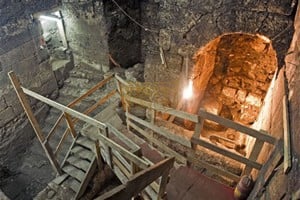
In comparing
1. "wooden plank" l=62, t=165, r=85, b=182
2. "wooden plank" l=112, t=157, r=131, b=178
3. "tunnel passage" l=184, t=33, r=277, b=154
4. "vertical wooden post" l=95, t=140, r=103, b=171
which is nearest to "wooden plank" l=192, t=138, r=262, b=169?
"wooden plank" l=112, t=157, r=131, b=178

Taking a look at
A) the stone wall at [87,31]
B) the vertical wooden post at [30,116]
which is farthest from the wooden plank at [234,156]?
the stone wall at [87,31]

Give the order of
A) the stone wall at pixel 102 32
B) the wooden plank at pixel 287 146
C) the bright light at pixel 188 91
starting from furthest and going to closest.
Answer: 1. the bright light at pixel 188 91
2. the stone wall at pixel 102 32
3. the wooden plank at pixel 287 146

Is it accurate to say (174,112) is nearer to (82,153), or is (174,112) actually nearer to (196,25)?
(82,153)

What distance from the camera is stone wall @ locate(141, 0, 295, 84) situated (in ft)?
19.7

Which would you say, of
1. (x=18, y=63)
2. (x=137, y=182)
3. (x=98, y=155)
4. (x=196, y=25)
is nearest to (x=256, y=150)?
(x=137, y=182)

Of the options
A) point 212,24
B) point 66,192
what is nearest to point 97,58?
point 212,24

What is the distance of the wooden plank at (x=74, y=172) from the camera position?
5.44 metres

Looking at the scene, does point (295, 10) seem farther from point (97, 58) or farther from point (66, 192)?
point (66, 192)

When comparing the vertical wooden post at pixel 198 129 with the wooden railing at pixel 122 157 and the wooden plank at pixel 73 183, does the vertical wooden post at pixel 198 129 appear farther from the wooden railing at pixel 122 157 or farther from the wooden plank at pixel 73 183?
the wooden plank at pixel 73 183

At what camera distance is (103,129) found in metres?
4.45

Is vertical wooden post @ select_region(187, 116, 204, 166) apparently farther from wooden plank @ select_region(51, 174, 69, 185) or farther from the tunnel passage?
the tunnel passage

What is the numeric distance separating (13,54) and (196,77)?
5.03 metres

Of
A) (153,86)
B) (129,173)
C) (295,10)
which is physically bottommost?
(153,86)

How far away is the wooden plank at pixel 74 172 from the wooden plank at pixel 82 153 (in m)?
0.32
